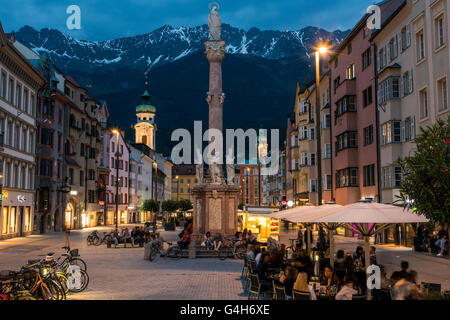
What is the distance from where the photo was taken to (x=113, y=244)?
36.6 m

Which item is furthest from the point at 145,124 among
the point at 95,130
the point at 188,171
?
the point at 95,130

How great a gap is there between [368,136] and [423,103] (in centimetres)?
1114

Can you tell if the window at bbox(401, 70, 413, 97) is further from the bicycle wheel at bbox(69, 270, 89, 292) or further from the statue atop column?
the bicycle wheel at bbox(69, 270, 89, 292)

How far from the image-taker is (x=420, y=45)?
31469mm

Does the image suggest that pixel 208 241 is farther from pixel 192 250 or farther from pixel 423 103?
pixel 423 103

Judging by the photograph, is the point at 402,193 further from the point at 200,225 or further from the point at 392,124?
the point at 392,124

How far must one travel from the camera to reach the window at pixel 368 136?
4166 centimetres

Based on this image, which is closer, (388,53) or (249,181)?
(388,53)

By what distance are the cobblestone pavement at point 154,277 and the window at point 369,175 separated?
1867 centimetres

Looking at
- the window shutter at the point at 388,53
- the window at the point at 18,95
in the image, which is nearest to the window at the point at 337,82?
the window shutter at the point at 388,53

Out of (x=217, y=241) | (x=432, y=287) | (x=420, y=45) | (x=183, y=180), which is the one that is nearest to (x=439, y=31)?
(x=420, y=45)

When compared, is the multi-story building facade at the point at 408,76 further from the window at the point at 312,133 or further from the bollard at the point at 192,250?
the window at the point at 312,133

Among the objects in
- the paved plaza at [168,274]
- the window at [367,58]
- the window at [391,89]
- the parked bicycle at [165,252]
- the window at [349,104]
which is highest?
the window at [367,58]

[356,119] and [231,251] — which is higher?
[356,119]
